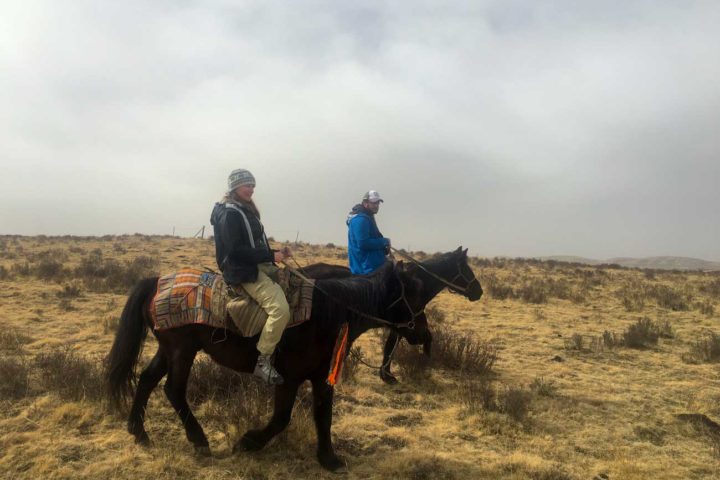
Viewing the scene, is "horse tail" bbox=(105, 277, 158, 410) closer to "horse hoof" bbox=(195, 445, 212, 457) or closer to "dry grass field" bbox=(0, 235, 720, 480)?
"dry grass field" bbox=(0, 235, 720, 480)

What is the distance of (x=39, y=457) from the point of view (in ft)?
12.6

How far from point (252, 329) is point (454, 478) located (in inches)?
83.6

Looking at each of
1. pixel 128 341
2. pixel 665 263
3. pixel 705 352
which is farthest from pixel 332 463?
pixel 665 263

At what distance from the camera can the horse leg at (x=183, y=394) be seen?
13.0ft

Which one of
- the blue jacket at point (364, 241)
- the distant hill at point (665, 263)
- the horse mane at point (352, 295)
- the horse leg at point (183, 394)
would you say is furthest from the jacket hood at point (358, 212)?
the distant hill at point (665, 263)

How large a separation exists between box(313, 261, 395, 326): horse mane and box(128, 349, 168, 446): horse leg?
1.65 m

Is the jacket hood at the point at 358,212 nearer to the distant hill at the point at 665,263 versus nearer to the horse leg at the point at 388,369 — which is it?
the horse leg at the point at 388,369

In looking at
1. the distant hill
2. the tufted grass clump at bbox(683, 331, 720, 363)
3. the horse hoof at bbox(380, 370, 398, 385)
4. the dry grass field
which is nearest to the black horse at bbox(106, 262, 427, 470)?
the dry grass field

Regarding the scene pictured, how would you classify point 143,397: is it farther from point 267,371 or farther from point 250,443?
point 267,371

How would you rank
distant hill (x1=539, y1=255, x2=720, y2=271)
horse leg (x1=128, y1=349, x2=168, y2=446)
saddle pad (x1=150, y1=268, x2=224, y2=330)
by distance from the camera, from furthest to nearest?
distant hill (x1=539, y1=255, x2=720, y2=271) < horse leg (x1=128, y1=349, x2=168, y2=446) < saddle pad (x1=150, y1=268, x2=224, y2=330)

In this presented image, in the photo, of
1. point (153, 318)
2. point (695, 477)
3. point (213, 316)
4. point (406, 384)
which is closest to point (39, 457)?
point (153, 318)

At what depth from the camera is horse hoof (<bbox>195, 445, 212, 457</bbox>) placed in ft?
13.1

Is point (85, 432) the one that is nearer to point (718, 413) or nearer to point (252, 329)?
point (252, 329)

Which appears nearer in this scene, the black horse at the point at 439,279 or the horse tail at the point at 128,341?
the horse tail at the point at 128,341
